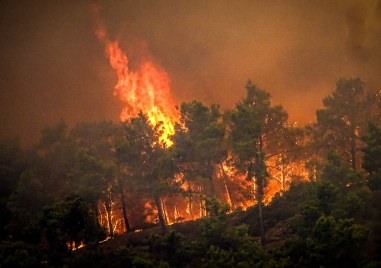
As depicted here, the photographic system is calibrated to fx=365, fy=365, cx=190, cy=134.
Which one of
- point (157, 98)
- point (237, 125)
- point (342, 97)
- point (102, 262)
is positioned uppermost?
point (157, 98)

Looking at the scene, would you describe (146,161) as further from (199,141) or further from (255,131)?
(255,131)

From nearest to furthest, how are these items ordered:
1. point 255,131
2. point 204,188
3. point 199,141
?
point 255,131
point 199,141
point 204,188

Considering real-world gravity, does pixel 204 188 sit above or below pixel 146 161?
below

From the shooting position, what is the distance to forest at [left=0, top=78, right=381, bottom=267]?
2420cm

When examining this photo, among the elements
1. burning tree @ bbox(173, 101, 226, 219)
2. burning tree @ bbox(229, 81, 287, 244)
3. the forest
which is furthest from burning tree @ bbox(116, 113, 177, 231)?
burning tree @ bbox(229, 81, 287, 244)

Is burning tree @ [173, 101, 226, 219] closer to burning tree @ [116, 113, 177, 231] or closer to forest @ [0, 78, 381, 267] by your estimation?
forest @ [0, 78, 381, 267]

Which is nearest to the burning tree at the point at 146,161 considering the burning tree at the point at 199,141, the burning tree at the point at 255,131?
the burning tree at the point at 199,141

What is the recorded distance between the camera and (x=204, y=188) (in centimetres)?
4488

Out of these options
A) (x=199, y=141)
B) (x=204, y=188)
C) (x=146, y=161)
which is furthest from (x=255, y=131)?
(x=146, y=161)

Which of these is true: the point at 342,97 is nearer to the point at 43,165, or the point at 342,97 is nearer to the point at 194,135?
the point at 194,135

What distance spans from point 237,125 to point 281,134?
7.52 meters

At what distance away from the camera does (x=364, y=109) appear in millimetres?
45188

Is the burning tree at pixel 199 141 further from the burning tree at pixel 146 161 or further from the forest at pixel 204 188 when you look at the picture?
the burning tree at pixel 146 161

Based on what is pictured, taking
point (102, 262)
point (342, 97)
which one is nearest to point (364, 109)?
point (342, 97)
